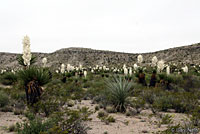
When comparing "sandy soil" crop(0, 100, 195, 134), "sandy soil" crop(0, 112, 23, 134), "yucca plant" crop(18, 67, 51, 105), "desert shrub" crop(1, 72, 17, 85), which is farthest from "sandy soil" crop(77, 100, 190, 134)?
"desert shrub" crop(1, 72, 17, 85)

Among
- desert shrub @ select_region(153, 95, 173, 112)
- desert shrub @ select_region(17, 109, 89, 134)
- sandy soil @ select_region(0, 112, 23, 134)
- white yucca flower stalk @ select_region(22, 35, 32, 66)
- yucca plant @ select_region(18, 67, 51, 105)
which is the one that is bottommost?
sandy soil @ select_region(0, 112, 23, 134)

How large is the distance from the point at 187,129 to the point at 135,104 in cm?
326

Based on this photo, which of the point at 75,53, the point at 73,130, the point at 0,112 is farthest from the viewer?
the point at 75,53

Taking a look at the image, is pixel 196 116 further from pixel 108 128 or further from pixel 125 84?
pixel 125 84

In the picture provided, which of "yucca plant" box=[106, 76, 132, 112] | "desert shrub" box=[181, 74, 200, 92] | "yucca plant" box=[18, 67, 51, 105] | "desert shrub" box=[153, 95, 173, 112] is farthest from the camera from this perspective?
"desert shrub" box=[181, 74, 200, 92]

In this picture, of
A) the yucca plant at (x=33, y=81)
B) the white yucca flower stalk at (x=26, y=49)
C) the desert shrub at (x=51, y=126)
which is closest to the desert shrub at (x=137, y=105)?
the desert shrub at (x=51, y=126)

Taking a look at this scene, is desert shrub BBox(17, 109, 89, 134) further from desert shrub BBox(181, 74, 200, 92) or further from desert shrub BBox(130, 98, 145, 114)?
desert shrub BBox(181, 74, 200, 92)

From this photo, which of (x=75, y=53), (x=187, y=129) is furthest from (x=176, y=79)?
(x=75, y=53)

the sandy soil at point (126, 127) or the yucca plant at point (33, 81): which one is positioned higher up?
the yucca plant at point (33, 81)

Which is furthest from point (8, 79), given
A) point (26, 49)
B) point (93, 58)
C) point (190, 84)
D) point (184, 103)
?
point (93, 58)

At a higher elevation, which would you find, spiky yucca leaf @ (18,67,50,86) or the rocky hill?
the rocky hill

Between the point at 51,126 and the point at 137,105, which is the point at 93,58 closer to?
the point at 137,105

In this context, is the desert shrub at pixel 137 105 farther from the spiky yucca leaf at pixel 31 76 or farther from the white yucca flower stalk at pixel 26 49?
the white yucca flower stalk at pixel 26 49

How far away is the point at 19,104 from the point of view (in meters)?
7.53
